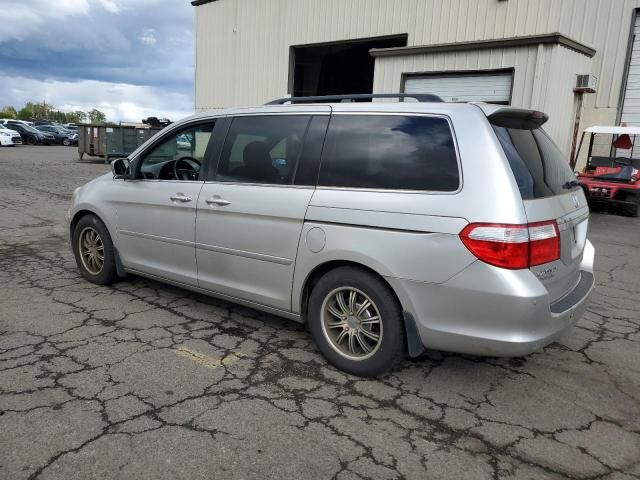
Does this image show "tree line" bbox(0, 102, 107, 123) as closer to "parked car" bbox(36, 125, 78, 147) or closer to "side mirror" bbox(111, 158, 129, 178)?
"parked car" bbox(36, 125, 78, 147)

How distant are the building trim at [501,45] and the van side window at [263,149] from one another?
7590 mm

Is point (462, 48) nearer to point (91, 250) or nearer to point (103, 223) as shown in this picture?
point (103, 223)

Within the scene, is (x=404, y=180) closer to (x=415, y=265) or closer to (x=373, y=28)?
(x=415, y=265)

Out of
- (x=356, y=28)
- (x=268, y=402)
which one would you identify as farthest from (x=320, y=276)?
(x=356, y=28)

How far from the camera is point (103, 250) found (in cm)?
500

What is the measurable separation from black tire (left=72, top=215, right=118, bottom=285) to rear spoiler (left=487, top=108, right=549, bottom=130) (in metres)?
3.63

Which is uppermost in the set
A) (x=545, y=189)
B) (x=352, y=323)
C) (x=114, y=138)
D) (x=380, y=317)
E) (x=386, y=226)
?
(x=114, y=138)

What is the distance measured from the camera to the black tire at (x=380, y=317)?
10.3 feet

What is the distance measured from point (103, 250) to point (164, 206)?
43.1 inches

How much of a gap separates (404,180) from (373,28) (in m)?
12.9

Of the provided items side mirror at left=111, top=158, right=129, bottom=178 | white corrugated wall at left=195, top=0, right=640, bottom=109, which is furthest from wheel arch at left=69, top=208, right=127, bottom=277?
white corrugated wall at left=195, top=0, right=640, bottom=109

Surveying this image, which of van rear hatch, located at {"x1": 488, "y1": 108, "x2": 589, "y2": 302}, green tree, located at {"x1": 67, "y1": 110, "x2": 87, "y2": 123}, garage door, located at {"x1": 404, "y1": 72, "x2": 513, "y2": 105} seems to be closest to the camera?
van rear hatch, located at {"x1": 488, "y1": 108, "x2": 589, "y2": 302}

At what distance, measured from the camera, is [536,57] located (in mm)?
9617

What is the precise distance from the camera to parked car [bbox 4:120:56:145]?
118 feet
